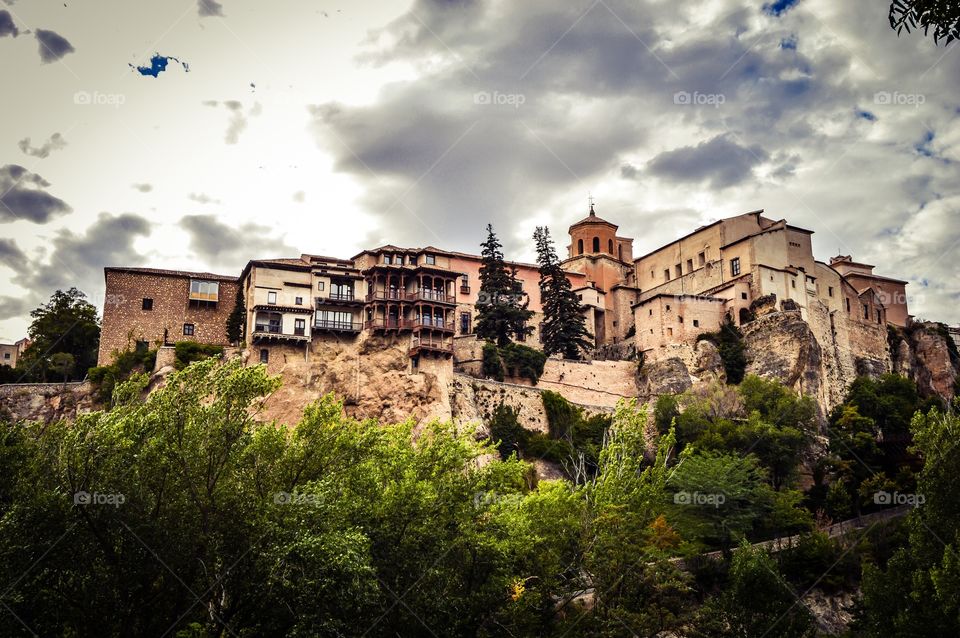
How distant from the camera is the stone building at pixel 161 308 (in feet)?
187

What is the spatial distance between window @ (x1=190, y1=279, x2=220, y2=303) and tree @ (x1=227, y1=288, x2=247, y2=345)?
7.63 feet

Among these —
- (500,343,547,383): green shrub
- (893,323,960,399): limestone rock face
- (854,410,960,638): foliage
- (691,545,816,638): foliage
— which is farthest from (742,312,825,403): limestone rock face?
(854,410,960,638): foliage

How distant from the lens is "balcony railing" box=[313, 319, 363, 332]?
183 feet

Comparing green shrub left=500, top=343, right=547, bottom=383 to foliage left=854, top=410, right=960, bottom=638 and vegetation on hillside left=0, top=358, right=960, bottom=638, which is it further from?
foliage left=854, top=410, right=960, bottom=638

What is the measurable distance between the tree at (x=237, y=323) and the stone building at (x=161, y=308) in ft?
4.17

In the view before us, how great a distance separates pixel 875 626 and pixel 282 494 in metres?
18.5

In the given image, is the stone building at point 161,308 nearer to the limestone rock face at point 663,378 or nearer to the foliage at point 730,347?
the limestone rock face at point 663,378

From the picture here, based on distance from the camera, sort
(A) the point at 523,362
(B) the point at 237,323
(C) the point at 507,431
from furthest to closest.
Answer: (A) the point at 523,362 < (B) the point at 237,323 < (C) the point at 507,431

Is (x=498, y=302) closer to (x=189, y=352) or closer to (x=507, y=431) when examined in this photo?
(x=507, y=431)

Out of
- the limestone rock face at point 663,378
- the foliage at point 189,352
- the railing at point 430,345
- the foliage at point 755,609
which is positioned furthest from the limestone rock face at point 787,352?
the foliage at point 189,352

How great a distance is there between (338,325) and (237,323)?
658cm

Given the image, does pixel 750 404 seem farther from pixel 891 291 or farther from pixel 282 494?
pixel 282 494

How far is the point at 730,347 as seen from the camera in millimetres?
66375

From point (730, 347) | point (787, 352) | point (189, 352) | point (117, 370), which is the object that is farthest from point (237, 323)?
point (787, 352)
